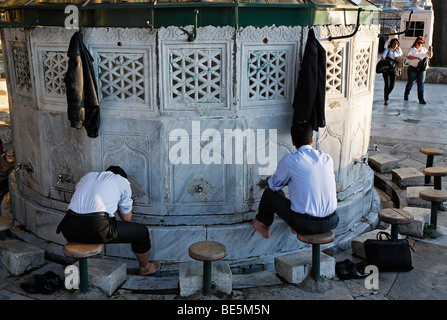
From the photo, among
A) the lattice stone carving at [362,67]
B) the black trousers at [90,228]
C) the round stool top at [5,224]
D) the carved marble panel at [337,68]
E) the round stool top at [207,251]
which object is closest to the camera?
the round stool top at [207,251]

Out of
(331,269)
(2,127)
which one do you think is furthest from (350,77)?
(2,127)

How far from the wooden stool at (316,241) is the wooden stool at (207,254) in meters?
0.84

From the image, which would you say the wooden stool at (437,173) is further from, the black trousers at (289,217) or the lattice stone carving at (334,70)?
the black trousers at (289,217)

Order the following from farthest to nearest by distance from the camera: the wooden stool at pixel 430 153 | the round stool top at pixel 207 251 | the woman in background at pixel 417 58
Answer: the woman in background at pixel 417 58
the wooden stool at pixel 430 153
the round stool top at pixel 207 251

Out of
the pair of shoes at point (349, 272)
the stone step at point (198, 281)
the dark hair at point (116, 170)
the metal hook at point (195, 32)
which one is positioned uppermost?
the metal hook at point (195, 32)

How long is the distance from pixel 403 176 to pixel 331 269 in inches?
145

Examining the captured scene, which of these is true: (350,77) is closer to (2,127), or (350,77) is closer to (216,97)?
(216,97)

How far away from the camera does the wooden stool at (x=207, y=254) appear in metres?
4.92

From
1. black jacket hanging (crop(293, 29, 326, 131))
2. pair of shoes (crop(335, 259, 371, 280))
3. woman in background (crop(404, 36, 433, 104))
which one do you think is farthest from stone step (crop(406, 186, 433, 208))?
woman in background (crop(404, 36, 433, 104))

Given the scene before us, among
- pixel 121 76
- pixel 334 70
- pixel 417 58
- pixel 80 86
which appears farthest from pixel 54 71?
pixel 417 58

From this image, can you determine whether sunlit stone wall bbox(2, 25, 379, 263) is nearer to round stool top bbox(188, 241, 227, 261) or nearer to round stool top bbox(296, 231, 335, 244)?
round stool top bbox(188, 241, 227, 261)

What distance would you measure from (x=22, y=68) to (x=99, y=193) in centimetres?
238

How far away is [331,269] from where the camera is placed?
5621 mm

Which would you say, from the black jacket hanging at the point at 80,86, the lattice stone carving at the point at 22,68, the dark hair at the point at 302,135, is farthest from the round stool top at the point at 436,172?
the lattice stone carving at the point at 22,68
